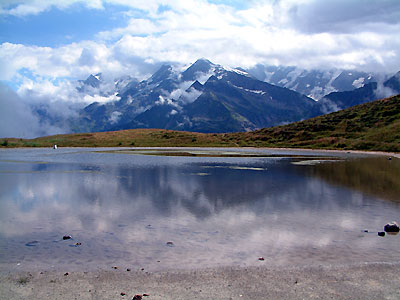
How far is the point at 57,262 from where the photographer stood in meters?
18.0

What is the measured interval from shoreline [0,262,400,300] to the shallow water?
3.54 feet

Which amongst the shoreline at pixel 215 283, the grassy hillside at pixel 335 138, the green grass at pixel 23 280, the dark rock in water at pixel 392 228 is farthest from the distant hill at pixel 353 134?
the green grass at pixel 23 280

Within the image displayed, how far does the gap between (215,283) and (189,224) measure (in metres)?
10.4

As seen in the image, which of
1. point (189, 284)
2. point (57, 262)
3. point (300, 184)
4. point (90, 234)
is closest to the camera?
point (189, 284)

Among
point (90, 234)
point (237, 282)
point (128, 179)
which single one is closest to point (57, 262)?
point (90, 234)

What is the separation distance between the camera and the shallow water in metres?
19.0

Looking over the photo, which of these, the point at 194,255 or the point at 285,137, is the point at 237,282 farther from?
the point at 285,137

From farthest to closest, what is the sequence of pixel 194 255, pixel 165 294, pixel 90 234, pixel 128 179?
pixel 128 179, pixel 90 234, pixel 194 255, pixel 165 294

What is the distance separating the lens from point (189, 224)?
26031mm

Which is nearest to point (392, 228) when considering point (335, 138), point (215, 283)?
point (215, 283)

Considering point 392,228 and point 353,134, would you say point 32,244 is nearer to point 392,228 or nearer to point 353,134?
point 392,228

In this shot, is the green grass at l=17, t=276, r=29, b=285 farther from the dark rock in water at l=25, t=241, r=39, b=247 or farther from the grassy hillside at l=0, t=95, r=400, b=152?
the grassy hillside at l=0, t=95, r=400, b=152

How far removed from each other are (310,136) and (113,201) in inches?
6366

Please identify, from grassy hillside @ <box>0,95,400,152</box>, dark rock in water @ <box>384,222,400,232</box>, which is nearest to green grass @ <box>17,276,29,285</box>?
dark rock in water @ <box>384,222,400,232</box>
